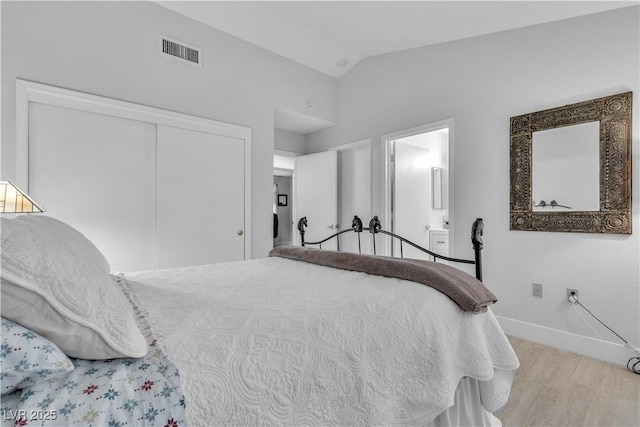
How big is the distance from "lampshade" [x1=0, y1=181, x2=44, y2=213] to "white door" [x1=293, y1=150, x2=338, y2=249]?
319 cm

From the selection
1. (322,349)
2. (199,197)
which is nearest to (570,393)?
A: (322,349)

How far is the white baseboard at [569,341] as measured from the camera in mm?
2352

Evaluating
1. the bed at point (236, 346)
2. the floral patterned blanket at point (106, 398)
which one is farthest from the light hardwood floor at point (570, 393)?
the floral patterned blanket at point (106, 398)

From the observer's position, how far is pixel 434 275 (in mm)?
1339

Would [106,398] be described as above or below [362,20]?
below

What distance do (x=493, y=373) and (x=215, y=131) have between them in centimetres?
309

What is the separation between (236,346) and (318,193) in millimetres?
3899

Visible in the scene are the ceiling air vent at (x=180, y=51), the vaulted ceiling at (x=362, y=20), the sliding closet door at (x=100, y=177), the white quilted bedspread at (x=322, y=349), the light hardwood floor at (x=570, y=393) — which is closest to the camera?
the white quilted bedspread at (x=322, y=349)

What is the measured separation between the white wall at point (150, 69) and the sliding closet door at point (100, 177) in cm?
18

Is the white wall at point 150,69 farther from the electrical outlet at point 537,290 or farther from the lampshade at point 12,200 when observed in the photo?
the electrical outlet at point 537,290

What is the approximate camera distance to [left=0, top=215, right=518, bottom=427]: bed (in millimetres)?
600

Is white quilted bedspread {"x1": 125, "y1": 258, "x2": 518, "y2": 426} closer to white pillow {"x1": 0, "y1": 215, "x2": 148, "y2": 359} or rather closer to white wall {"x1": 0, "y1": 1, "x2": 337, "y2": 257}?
white pillow {"x1": 0, "y1": 215, "x2": 148, "y2": 359}

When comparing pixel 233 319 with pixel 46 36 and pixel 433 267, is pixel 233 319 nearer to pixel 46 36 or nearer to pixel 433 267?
pixel 433 267

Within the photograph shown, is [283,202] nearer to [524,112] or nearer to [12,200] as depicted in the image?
[524,112]
